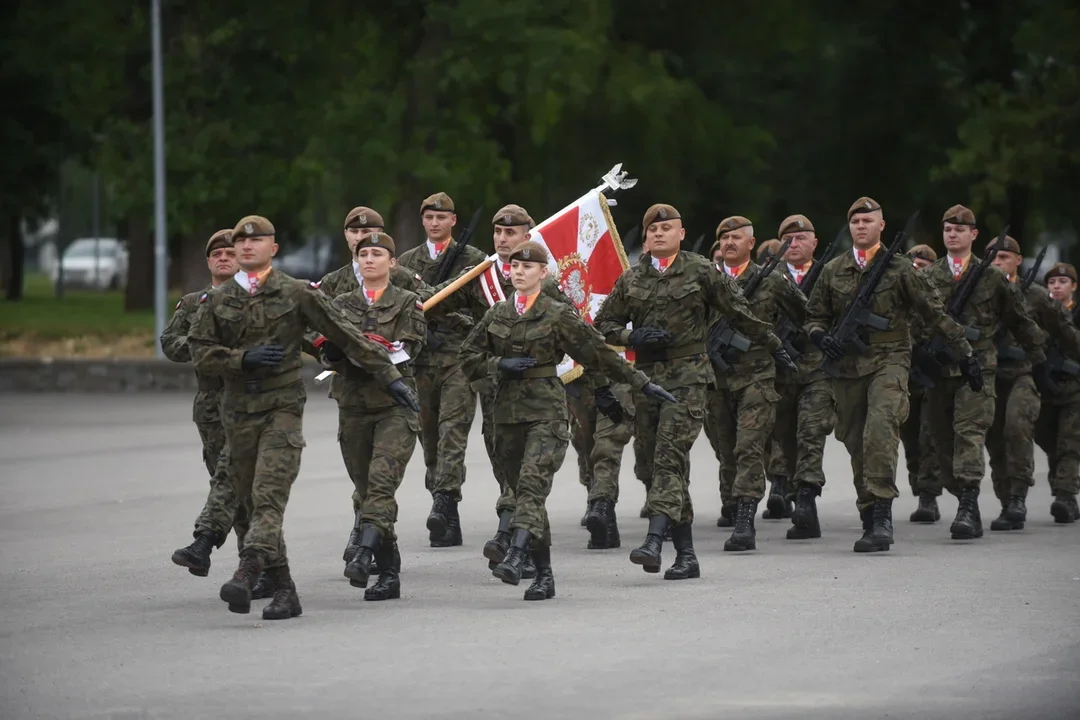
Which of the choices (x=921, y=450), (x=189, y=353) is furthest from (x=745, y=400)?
(x=189, y=353)

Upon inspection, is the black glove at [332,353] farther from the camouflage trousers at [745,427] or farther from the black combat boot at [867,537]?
the black combat boot at [867,537]

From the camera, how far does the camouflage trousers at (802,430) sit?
43.5 ft

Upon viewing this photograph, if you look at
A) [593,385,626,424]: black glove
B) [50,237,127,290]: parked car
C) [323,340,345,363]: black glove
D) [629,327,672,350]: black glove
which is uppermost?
[50,237,127,290]: parked car

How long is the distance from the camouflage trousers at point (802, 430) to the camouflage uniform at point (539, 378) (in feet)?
9.41

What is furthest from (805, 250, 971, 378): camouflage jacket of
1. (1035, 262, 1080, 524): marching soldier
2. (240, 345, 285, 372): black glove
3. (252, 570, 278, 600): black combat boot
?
(240, 345, 285, 372): black glove

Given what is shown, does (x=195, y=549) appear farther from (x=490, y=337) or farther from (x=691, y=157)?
(x=691, y=157)

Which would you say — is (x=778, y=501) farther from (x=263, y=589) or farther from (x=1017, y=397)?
(x=263, y=589)

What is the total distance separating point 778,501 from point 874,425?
80.3 inches

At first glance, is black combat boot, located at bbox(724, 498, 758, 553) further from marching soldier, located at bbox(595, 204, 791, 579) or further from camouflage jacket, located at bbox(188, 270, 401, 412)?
camouflage jacket, located at bbox(188, 270, 401, 412)

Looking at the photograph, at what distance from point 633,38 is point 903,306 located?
2491cm

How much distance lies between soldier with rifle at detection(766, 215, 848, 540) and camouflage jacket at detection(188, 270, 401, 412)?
4.30 m

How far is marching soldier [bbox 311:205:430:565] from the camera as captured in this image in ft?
35.7

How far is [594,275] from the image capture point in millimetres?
13953

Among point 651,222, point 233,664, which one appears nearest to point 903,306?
point 651,222
